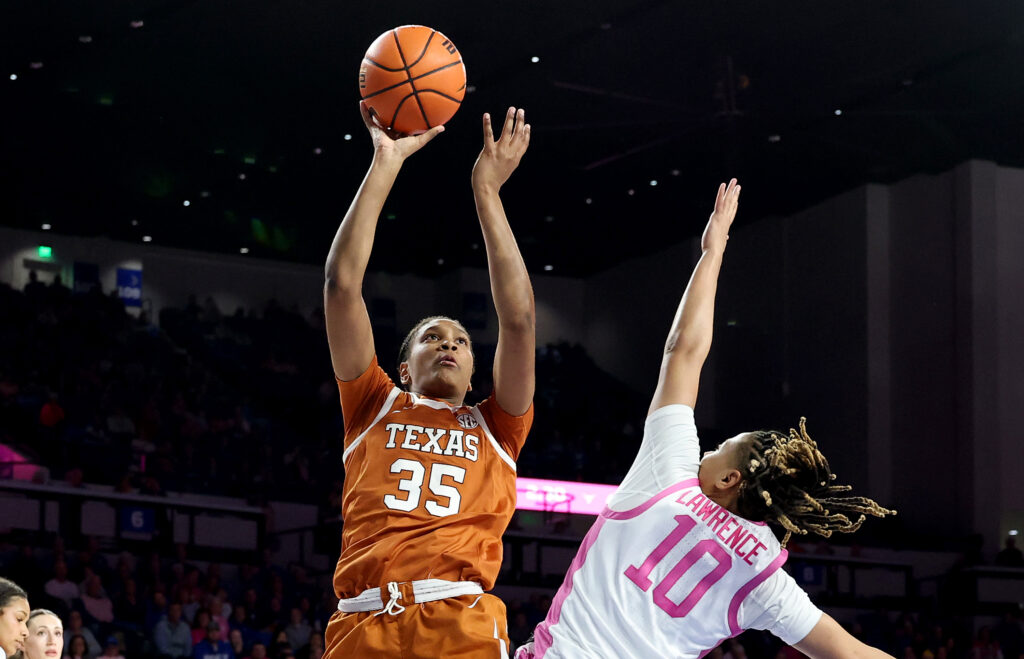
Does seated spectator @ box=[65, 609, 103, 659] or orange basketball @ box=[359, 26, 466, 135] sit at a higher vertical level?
orange basketball @ box=[359, 26, 466, 135]

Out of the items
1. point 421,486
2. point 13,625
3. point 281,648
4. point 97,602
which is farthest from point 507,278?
point 97,602

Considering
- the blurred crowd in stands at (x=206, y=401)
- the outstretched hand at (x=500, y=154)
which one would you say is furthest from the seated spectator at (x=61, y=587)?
the outstretched hand at (x=500, y=154)

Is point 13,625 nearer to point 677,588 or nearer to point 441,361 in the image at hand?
point 441,361

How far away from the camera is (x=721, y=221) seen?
161 inches

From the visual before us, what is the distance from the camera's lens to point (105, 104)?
→ 59.9 ft

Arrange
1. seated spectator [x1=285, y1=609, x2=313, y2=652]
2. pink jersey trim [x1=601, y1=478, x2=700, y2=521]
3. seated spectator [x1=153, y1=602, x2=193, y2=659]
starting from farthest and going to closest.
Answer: seated spectator [x1=285, y1=609, x2=313, y2=652] → seated spectator [x1=153, y1=602, x2=193, y2=659] → pink jersey trim [x1=601, y1=478, x2=700, y2=521]

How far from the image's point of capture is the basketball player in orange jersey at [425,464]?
3.64 meters

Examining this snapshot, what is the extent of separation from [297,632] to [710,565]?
10.5 m

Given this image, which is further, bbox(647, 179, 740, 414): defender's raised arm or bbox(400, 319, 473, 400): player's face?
bbox(400, 319, 473, 400): player's face

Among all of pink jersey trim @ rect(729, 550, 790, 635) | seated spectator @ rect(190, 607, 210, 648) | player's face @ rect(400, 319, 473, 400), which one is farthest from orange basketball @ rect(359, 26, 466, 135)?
seated spectator @ rect(190, 607, 210, 648)

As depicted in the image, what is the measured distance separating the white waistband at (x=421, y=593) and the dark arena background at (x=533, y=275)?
802 centimetres

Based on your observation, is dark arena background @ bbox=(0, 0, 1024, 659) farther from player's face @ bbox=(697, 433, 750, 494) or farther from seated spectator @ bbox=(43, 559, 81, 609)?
player's face @ bbox=(697, 433, 750, 494)

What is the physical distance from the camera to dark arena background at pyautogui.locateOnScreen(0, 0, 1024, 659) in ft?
49.7

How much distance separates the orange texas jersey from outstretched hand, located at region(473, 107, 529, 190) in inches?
27.1
